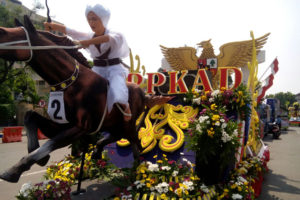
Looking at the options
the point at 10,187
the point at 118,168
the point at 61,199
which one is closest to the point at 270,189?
the point at 118,168

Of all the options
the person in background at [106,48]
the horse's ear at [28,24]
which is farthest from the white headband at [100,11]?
the horse's ear at [28,24]

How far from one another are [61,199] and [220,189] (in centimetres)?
241

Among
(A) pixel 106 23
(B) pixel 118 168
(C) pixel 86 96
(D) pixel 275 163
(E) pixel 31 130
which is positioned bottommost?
(D) pixel 275 163

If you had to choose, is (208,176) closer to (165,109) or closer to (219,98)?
(219,98)

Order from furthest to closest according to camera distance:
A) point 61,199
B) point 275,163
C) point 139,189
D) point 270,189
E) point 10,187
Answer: point 275,163, point 270,189, point 10,187, point 139,189, point 61,199

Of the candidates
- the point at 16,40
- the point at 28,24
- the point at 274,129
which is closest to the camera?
the point at 16,40

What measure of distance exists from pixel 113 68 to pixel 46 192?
1.96 meters

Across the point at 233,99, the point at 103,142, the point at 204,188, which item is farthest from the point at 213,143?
the point at 103,142

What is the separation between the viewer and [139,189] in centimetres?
329

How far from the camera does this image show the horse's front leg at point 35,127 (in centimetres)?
265

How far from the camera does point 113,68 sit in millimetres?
3252

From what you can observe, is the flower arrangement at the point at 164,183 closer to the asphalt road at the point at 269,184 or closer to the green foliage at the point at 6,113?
the asphalt road at the point at 269,184

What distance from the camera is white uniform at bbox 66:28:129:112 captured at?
2.99 m

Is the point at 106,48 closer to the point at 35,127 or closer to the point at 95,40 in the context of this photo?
the point at 95,40
